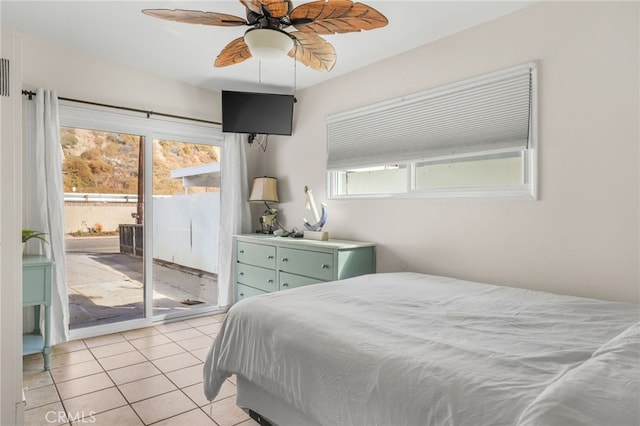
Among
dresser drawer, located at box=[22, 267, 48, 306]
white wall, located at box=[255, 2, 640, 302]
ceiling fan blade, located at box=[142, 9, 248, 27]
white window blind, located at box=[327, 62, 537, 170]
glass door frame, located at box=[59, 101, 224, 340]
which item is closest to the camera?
ceiling fan blade, located at box=[142, 9, 248, 27]

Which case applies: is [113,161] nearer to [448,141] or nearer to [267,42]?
[267,42]

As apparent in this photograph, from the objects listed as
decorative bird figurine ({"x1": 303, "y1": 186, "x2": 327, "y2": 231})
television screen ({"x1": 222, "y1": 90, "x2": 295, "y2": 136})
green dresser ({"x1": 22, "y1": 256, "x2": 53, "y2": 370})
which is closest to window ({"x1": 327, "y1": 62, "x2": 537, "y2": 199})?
decorative bird figurine ({"x1": 303, "y1": 186, "x2": 327, "y2": 231})

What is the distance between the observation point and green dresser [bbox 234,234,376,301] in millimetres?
3135

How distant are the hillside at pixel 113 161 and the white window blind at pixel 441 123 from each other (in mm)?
1746

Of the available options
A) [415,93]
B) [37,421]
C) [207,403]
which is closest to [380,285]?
[207,403]

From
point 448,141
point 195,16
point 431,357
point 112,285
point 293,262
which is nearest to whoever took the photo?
point 431,357

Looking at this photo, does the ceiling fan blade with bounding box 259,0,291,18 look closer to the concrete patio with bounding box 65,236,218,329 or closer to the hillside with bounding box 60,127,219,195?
the hillside with bounding box 60,127,219,195

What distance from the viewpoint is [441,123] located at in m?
2.92

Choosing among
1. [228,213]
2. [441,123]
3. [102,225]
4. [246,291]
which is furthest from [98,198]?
[441,123]

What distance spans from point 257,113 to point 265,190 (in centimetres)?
87

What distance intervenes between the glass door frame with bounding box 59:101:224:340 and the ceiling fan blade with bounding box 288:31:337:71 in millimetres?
2078

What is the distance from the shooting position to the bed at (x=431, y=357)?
972 millimetres

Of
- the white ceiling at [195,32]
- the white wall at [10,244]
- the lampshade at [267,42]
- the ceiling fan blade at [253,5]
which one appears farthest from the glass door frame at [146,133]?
the ceiling fan blade at [253,5]

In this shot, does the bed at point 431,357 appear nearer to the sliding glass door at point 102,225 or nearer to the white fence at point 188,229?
the sliding glass door at point 102,225
